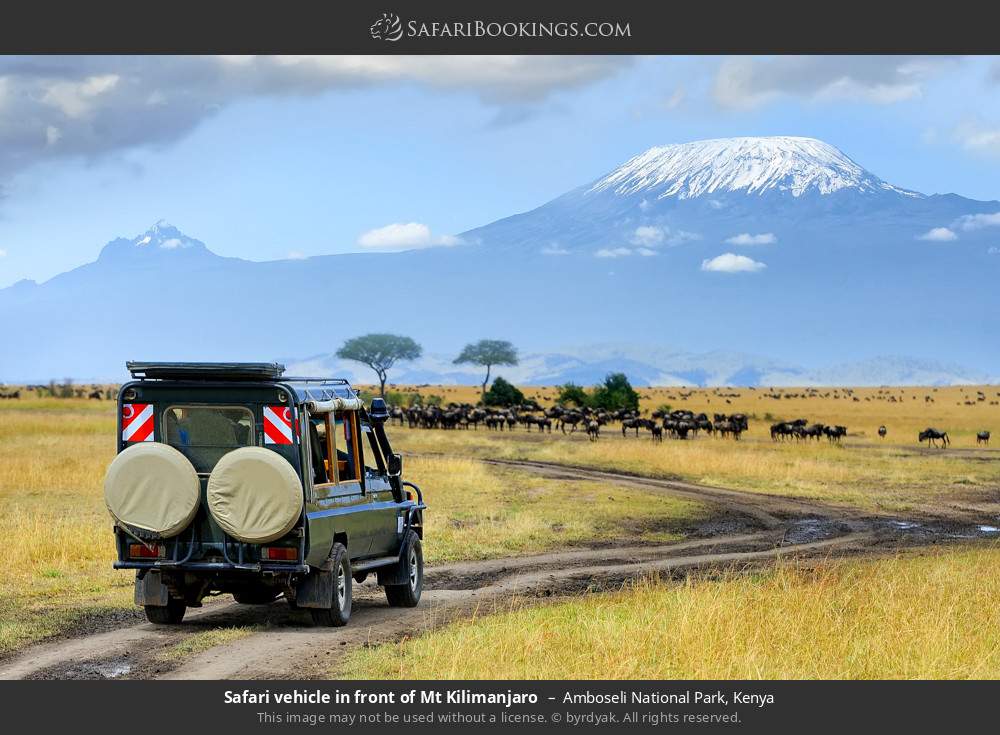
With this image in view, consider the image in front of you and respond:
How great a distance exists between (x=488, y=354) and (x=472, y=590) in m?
157

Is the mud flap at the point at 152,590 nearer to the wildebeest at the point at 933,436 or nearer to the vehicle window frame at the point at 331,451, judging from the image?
the vehicle window frame at the point at 331,451

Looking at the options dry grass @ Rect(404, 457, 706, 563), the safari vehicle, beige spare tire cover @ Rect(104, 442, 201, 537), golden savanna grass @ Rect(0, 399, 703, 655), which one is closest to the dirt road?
the safari vehicle

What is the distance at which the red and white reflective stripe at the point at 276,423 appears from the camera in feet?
46.3

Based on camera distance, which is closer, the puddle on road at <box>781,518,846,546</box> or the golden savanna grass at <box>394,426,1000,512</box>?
the puddle on road at <box>781,518,846,546</box>

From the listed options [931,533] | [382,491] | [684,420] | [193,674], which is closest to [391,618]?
[382,491]

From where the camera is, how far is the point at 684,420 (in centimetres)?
7138

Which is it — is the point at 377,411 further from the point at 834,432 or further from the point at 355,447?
the point at 834,432

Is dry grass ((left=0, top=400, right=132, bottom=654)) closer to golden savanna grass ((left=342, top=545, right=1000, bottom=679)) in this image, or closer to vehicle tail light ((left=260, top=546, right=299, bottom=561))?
vehicle tail light ((left=260, top=546, right=299, bottom=561))

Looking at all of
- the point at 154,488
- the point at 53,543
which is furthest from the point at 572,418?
the point at 154,488

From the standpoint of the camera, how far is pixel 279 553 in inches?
555

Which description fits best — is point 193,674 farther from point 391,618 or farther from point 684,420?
point 684,420

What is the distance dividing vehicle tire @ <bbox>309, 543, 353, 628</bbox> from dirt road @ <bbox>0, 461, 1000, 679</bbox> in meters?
0.16

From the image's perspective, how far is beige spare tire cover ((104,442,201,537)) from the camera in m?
14.0

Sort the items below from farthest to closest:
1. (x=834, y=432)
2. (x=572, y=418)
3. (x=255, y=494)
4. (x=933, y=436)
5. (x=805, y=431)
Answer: (x=572, y=418) → (x=805, y=431) → (x=834, y=432) → (x=933, y=436) → (x=255, y=494)
